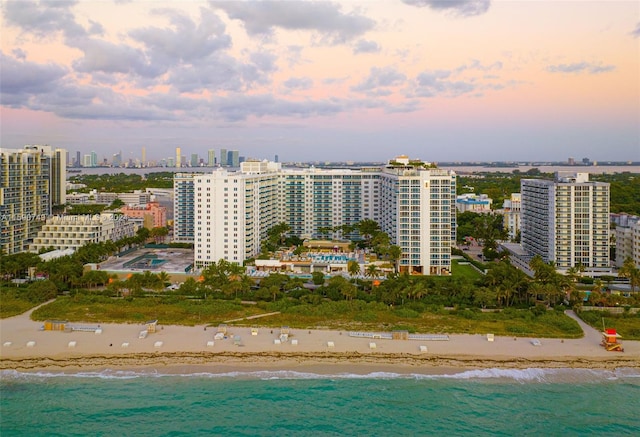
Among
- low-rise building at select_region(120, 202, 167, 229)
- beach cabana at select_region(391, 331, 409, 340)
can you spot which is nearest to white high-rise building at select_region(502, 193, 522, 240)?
beach cabana at select_region(391, 331, 409, 340)

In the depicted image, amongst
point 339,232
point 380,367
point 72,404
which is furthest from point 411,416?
point 339,232

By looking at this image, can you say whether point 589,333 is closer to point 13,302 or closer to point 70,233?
point 13,302

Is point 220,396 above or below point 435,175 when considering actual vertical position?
below

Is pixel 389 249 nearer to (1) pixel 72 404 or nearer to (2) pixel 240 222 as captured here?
(2) pixel 240 222

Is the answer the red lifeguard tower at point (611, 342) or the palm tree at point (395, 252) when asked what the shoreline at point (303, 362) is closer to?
the red lifeguard tower at point (611, 342)

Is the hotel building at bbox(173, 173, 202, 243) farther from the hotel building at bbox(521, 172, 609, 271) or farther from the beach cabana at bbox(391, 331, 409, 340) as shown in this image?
the hotel building at bbox(521, 172, 609, 271)

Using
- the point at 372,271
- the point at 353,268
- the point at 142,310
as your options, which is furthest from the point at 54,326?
the point at 372,271
